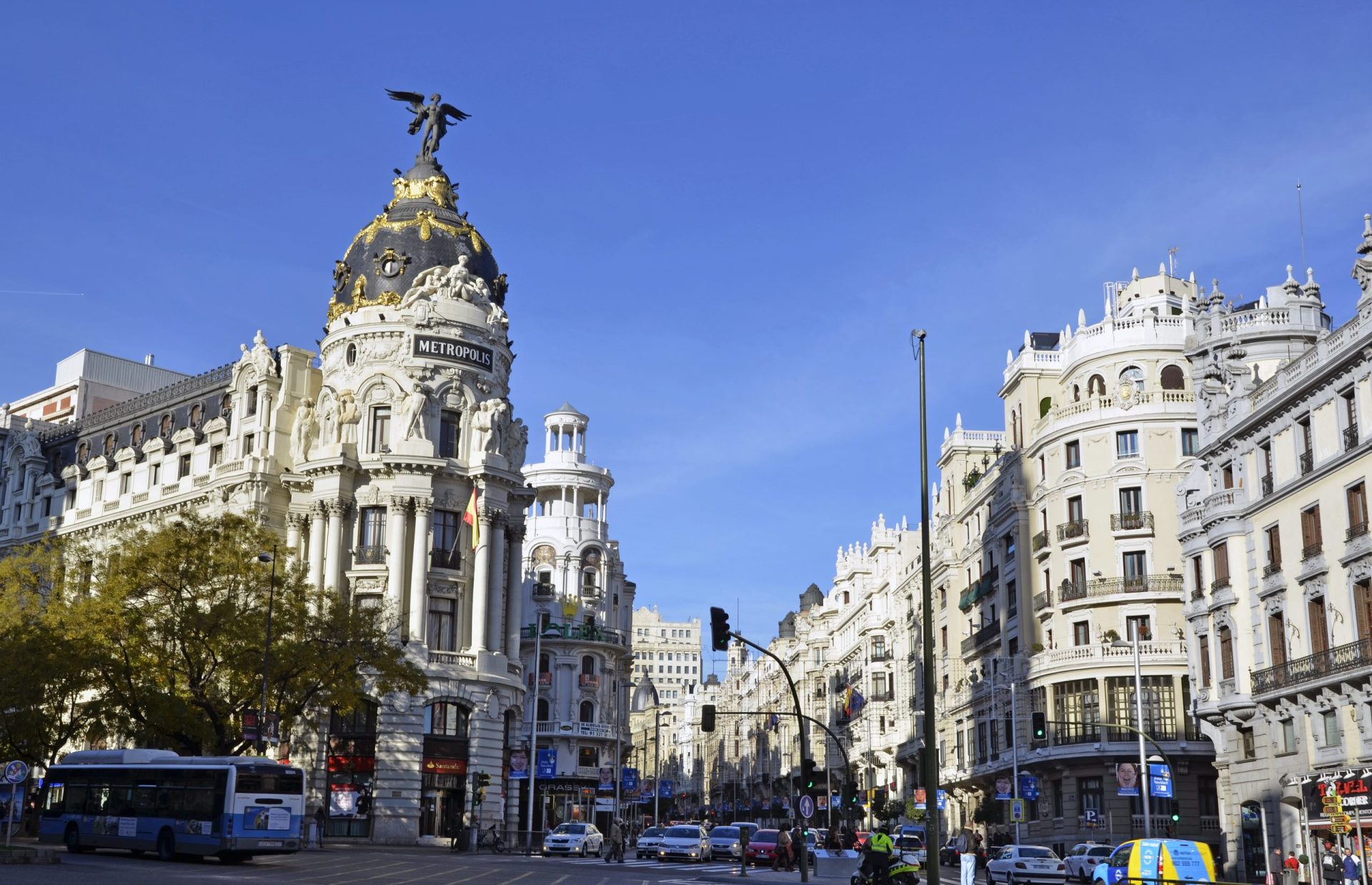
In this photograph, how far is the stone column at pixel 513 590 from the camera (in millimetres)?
72625

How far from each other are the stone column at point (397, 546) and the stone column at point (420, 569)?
49cm

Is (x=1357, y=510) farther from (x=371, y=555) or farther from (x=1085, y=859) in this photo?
(x=371, y=555)

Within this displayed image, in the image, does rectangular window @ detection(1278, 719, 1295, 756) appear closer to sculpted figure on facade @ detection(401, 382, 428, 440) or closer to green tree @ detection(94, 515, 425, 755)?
green tree @ detection(94, 515, 425, 755)

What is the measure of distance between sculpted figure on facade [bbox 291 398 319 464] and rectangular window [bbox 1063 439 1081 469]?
119ft

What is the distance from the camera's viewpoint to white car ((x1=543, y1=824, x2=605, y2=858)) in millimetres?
61531

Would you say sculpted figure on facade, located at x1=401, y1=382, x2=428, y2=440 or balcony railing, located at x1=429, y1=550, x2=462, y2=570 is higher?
sculpted figure on facade, located at x1=401, y1=382, x2=428, y2=440

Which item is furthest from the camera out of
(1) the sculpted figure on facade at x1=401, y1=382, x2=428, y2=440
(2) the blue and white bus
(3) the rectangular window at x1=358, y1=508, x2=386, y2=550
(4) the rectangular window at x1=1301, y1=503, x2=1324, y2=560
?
(3) the rectangular window at x1=358, y1=508, x2=386, y2=550

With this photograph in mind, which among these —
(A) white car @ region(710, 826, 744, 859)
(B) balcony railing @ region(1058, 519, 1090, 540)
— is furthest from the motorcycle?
(B) balcony railing @ region(1058, 519, 1090, 540)

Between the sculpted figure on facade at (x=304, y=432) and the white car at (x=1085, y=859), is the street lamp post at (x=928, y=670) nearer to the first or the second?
the white car at (x=1085, y=859)

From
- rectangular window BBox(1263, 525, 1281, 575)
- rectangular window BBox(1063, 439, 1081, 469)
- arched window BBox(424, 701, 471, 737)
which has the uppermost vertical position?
rectangular window BBox(1063, 439, 1081, 469)

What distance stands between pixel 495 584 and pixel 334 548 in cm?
791

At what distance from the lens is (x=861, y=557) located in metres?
117

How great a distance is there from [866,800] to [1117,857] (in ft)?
181

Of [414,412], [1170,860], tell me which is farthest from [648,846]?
[1170,860]
